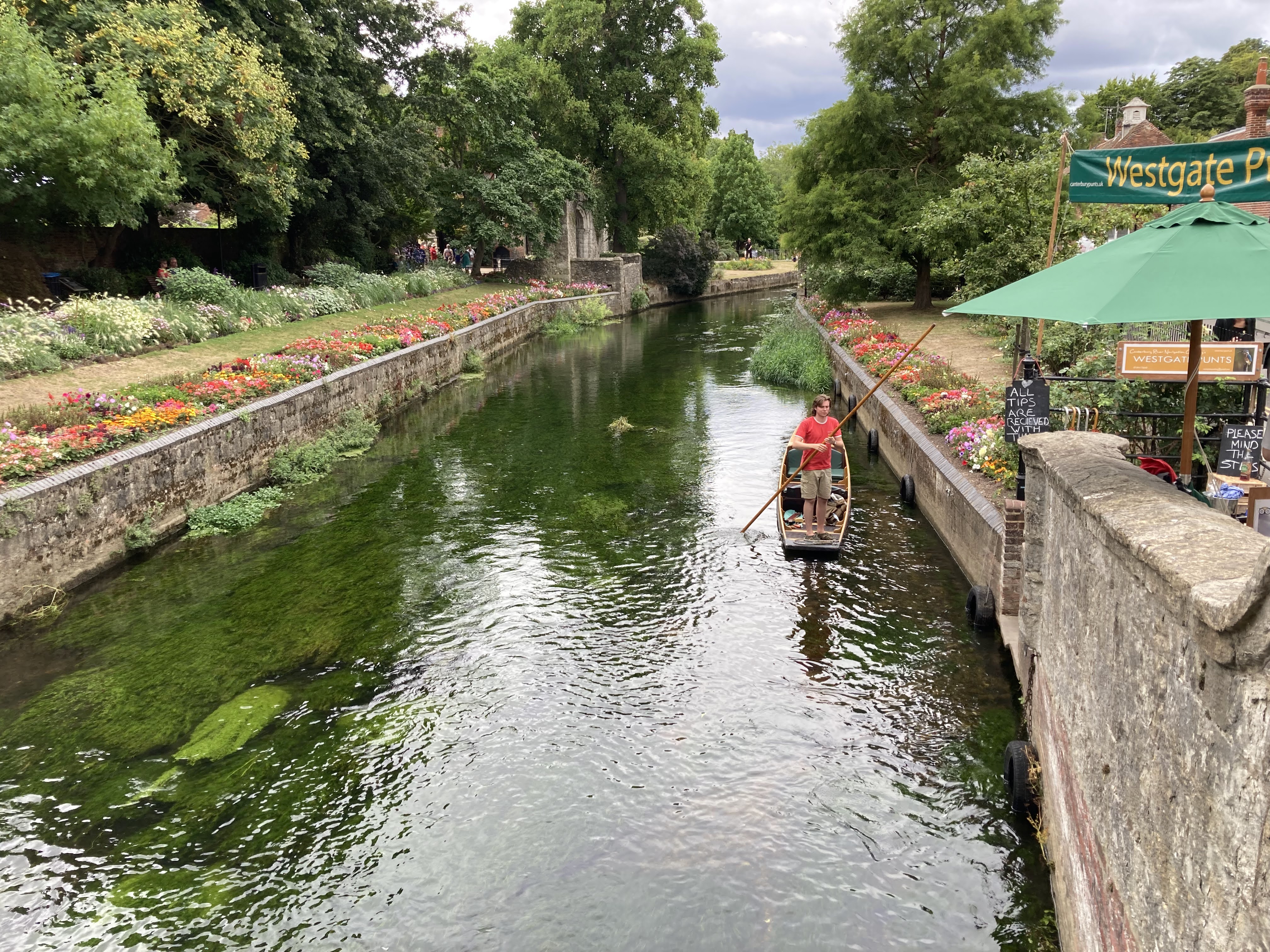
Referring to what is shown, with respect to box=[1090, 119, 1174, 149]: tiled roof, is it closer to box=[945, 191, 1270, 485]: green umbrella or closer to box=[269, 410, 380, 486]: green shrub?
box=[269, 410, 380, 486]: green shrub

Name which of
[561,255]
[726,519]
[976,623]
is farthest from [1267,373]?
[561,255]

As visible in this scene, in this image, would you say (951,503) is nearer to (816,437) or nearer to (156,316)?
(816,437)

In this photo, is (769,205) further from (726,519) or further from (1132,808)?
(1132,808)

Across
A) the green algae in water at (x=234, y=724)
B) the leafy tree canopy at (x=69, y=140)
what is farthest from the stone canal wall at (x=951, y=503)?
the leafy tree canopy at (x=69, y=140)

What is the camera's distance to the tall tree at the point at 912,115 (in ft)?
81.0

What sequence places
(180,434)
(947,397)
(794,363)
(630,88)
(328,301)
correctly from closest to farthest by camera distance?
(180,434) < (947,397) < (794,363) < (328,301) < (630,88)

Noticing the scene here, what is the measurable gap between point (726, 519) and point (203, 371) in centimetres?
949

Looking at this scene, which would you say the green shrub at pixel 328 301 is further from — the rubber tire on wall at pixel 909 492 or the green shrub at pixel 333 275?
the rubber tire on wall at pixel 909 492

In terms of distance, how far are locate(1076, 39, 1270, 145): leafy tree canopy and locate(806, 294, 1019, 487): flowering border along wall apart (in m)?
29.1

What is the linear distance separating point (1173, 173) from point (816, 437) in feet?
16.8

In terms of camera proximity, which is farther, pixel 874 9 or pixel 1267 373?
pixel 874 9

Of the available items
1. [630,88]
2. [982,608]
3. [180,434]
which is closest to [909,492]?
[982,608]

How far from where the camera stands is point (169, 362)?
614 inches

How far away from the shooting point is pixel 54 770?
6.50 metres
